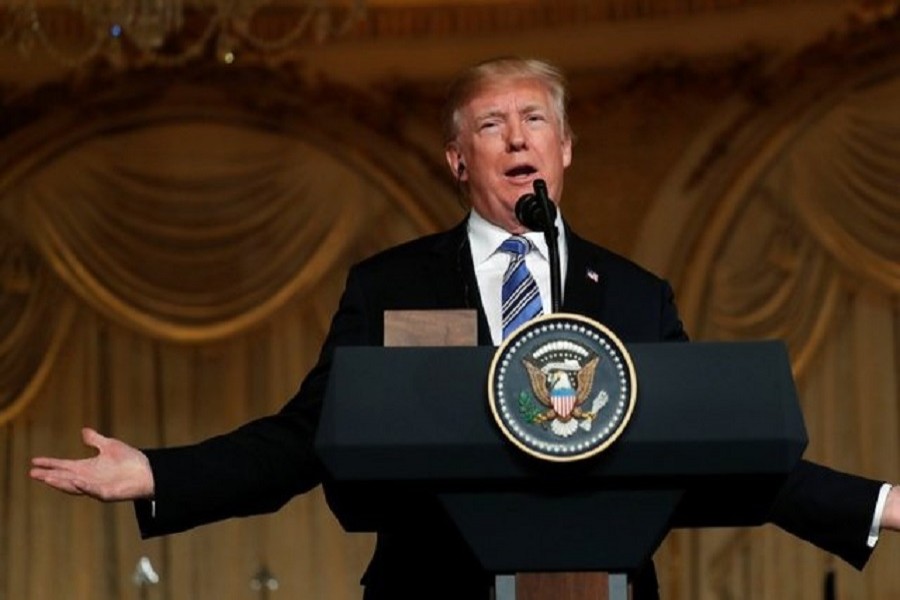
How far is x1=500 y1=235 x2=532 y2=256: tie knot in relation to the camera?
3266 mm

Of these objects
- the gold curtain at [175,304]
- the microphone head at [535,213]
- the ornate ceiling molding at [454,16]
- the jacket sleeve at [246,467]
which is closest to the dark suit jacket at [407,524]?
the jacket sleeve at [246,467]

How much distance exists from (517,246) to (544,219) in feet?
1.29

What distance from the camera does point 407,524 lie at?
9.20 ft

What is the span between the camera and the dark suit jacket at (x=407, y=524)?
9.98 ft

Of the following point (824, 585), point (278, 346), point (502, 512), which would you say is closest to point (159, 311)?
point (278, 346)

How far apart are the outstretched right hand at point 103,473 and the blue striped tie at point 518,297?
49 centimetres

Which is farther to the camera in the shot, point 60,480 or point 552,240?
point 60,480

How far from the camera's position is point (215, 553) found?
8.72 meters

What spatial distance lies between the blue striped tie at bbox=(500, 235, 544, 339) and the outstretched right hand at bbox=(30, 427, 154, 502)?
19.5 inches

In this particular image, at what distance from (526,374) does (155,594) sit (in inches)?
248

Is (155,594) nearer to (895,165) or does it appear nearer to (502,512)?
(895,165)

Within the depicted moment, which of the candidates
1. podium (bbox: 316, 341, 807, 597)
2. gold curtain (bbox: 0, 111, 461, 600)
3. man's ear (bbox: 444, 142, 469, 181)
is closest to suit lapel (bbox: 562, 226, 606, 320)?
man's ear (bbox: 444, 142, 469, 181)

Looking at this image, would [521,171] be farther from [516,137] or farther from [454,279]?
[454,279]

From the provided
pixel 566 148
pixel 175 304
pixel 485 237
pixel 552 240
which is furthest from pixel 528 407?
pixel 175 304
